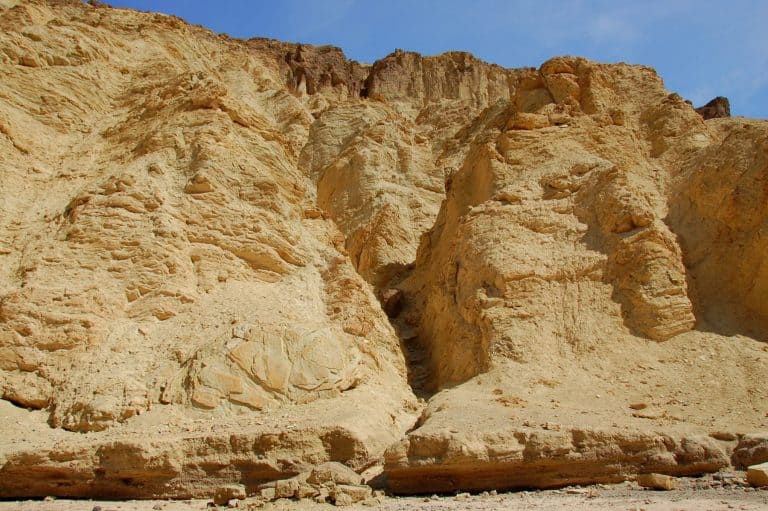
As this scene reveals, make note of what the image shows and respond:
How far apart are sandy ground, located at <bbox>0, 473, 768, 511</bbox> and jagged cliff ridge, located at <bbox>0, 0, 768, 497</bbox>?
36 cm

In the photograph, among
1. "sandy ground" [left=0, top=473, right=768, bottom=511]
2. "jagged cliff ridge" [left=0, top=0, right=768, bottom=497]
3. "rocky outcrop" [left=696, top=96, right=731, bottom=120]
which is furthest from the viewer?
"rocky outcrop" [left=696, top=96, right=731, bottom=120]

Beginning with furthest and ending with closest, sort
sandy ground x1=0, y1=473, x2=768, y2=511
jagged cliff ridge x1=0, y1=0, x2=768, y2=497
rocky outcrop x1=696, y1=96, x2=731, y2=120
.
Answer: rocky outcrop x1=696, y1=96, x2=731, y2=120, jagged cliff ridge x1=0, y1=0, x2=768, y2=497, sandy ground x1=0, y1=473, x2=768, y2=511

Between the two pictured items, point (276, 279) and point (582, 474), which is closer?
point (582, 474)

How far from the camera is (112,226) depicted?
14.6 meters

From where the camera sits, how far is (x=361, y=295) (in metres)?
16.4

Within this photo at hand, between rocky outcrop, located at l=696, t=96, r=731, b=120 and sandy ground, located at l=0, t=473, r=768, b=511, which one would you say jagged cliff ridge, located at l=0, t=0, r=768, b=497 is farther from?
rocky outcrop, located at l=696, t=96, r=731, b=120

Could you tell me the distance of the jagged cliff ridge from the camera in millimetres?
10164

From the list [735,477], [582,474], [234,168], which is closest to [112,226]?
[234,168]

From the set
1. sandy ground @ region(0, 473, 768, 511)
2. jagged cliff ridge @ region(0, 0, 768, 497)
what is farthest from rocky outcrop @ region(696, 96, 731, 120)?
sandy ground @ region(0, 473, 768, 511)

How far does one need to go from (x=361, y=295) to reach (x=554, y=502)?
8.32 m

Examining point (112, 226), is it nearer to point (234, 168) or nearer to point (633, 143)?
point (234, 168)

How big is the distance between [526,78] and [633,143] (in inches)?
176

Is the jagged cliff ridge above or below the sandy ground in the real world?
above

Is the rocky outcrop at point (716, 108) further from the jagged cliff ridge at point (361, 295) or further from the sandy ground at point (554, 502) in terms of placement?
the sandy ground at point (554, 502)
